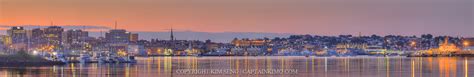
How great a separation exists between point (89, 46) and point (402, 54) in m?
66.1

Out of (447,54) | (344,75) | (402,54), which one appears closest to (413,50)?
(402,54)

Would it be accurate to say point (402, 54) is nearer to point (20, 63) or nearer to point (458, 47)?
point (458, 47)

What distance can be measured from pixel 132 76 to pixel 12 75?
5535 mm

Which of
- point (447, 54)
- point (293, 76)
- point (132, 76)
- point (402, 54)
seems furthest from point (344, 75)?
point (402, 54)

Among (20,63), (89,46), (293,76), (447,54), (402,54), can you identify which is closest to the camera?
(293,76)

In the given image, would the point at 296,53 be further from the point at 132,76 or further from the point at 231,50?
the point at 132,76

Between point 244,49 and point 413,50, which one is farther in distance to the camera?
point 244,49

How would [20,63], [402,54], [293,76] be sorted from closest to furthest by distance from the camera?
[293,76], [20,63], [402,54]

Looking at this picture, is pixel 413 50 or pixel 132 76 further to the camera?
pixel 413 50

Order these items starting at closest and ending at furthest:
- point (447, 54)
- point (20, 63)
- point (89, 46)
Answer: point (20, 63) < point (89, 46) < point (447, 54)

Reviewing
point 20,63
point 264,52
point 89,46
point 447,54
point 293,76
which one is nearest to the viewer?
point 293,76

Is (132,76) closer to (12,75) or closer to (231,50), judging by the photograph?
(12,75)

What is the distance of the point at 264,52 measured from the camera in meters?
187

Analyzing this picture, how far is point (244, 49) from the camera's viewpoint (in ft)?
625
